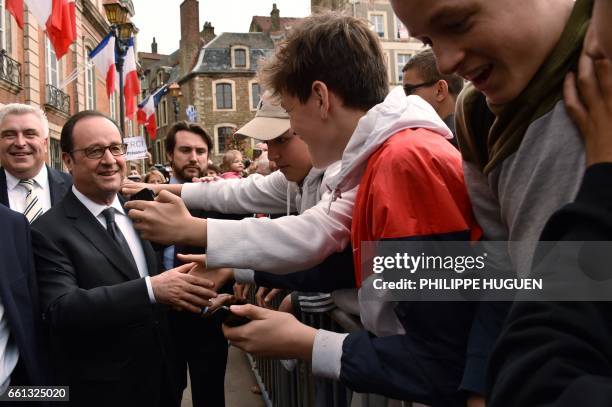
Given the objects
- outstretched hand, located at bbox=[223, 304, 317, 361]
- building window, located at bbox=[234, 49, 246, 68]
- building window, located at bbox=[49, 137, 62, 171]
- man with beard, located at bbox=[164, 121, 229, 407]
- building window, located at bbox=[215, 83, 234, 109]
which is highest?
building window, located at bbox=[234, 49, 246, 68]

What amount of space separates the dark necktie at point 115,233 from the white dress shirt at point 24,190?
1688 mm

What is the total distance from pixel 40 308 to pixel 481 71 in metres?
2.51

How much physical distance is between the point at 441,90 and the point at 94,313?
2.94 meters

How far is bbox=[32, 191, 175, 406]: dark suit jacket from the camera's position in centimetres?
255

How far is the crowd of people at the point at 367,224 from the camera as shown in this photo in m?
0.78

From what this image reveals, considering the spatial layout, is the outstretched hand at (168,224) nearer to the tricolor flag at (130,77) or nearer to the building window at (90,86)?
the tricolor flag at (130,77)

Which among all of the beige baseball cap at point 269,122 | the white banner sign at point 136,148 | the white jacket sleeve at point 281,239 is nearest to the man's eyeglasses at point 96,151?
the beige baseball cap at point 269,122

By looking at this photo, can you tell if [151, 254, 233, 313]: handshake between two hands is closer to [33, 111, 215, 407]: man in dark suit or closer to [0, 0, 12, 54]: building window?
[33, 111, 215, 407]: man in dark suit

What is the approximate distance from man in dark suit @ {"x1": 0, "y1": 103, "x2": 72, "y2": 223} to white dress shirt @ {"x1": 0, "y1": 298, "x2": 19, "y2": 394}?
6.28 feet

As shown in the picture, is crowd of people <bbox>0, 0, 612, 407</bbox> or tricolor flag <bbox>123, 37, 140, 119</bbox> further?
tricolor flag <bbox>123, 37, 140, 119</bbox>

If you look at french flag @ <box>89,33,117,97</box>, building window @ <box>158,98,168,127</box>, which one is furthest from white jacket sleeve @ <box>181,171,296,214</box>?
building window @ <box>158,98,168,127</box>

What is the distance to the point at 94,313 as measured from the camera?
8.24 feet

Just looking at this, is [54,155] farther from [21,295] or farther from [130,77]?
[21,295]

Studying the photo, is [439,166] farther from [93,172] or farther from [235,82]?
[235,82]
